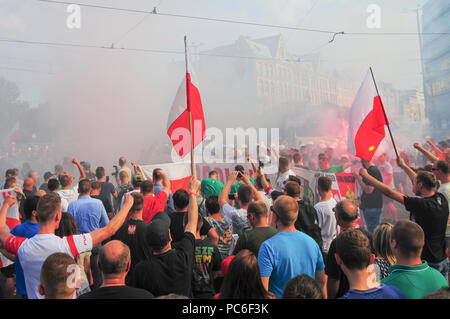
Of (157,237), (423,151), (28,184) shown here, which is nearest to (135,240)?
(157,237)

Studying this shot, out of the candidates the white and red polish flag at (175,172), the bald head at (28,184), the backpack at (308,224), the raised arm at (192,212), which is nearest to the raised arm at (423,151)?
the backpack at (308,224)

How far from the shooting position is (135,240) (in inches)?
128

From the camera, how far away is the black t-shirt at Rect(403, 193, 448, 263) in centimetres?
297

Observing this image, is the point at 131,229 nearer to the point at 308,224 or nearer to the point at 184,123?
the point at 308,224

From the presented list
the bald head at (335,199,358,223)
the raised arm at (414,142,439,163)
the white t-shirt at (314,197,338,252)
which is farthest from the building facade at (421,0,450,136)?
the bald head at (335,199,358,223)

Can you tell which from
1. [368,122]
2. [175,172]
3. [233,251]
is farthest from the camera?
[175,172]

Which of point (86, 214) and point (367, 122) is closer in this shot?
point (86, 214)

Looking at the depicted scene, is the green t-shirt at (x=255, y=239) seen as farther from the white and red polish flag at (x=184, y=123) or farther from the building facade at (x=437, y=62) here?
the building facade at (x=437, y=62)

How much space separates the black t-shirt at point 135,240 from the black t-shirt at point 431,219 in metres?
→ 2.29

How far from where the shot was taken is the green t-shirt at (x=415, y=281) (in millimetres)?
1950

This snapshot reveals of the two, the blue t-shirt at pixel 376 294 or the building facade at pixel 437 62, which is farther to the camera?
the building facade at pixel 437 62

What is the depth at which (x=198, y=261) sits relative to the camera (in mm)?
2633

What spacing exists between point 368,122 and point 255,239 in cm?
231

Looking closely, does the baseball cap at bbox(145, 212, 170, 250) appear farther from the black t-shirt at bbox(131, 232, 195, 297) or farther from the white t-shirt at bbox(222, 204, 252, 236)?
the white t-shirt at bbox(222, 204, 252, 236)
